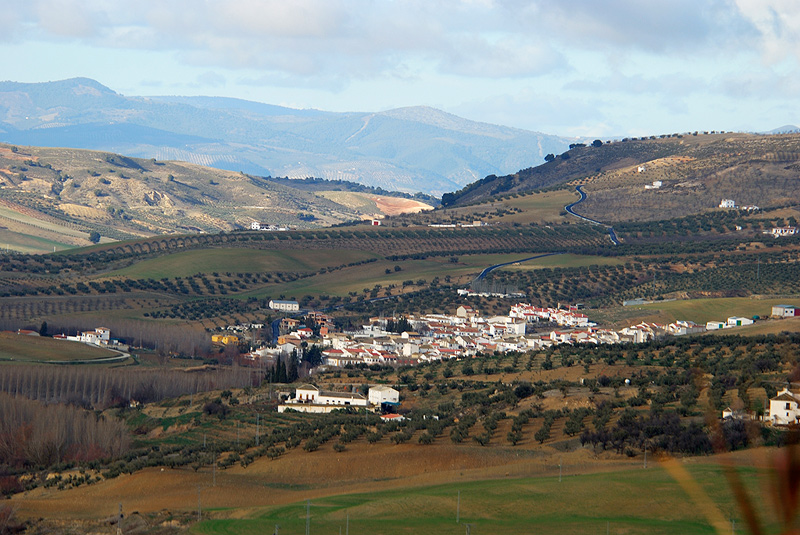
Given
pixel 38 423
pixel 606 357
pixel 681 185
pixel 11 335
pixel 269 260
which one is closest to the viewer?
pixel 38 423

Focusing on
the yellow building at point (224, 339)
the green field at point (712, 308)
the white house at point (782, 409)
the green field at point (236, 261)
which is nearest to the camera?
the white house at point (782, 409)

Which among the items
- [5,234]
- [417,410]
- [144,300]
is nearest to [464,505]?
[417,410]

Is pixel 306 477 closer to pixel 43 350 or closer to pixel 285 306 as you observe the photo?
pixel 43 350

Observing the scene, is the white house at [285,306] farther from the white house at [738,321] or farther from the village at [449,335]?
the white house at [738,321]

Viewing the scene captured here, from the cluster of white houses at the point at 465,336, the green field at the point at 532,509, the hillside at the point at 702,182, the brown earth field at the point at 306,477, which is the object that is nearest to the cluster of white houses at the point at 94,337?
the cluster of white houses at the point at 465,336

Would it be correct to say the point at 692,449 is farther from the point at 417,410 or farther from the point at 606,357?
the point at 606,357

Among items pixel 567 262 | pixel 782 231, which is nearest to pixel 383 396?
pixel 567 262
